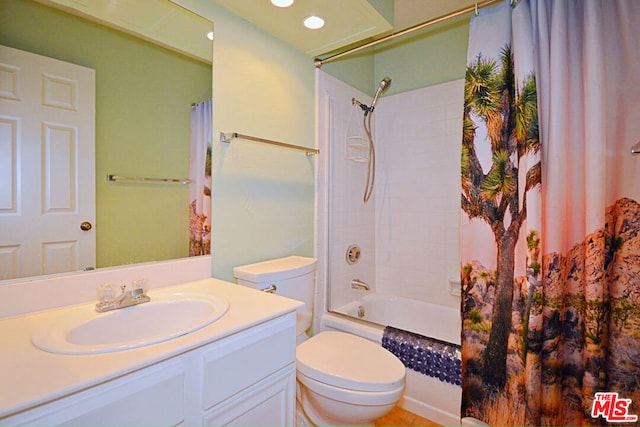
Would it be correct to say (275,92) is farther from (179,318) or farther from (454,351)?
(454,351)

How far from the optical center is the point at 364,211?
250 centimetres

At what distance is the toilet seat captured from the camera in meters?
1.26

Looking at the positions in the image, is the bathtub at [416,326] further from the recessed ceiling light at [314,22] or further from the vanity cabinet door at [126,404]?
the recessed ceiling light at [314,22]

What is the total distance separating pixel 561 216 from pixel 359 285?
1396 millimetres

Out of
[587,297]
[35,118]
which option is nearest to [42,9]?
[35,118]

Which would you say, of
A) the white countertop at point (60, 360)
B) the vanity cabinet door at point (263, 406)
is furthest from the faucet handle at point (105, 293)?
the vanity cabinet door at point (263, 406)

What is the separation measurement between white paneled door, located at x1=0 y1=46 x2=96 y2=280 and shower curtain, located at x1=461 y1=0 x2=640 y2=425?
5.63ft

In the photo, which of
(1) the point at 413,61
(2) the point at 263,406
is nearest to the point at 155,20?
(2) the point at 263,406

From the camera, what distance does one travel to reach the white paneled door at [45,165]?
0.92 m

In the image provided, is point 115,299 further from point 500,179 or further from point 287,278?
point 500,179

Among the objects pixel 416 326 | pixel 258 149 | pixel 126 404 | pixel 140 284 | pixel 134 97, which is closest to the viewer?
pixel 126 404

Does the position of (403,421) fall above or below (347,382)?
below
